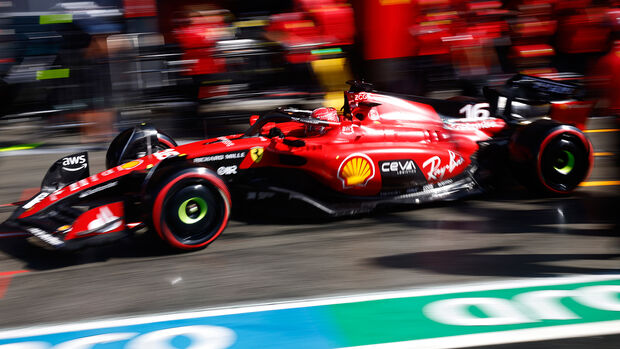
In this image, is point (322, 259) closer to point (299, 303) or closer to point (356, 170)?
point (299, 303)

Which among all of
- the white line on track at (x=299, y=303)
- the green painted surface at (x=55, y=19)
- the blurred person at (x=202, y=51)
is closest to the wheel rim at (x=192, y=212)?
the white line on track at (x=299, y=303)

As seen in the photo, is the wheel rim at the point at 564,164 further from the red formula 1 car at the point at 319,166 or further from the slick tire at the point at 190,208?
the slick tire at the point at 190,208

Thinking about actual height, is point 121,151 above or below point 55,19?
below

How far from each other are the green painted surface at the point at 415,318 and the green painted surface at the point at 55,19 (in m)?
7.21

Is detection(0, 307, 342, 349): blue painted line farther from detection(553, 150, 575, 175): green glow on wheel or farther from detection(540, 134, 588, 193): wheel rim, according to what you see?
detection(553, 150, 575, 175): green glow on wheel

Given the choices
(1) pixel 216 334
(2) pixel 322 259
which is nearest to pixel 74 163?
(2) pixel 322 259

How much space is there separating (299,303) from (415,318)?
0.72 metres

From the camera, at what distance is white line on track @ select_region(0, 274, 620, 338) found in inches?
141

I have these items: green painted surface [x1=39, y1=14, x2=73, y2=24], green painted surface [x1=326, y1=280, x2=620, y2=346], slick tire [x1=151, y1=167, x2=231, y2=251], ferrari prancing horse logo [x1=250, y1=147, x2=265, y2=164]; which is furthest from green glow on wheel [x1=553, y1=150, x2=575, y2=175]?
green painted surface [x1=39, y1=14, x2=73, y2=24]

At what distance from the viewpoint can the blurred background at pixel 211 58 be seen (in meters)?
8.77

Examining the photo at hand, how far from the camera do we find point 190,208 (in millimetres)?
4523

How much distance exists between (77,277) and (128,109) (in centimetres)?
489

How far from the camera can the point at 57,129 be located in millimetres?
8945

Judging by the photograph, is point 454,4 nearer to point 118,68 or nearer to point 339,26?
point 339,26
